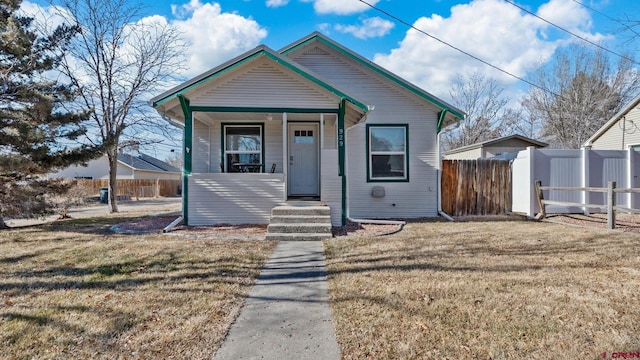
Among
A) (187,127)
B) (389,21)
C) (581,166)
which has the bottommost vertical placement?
(581,166)

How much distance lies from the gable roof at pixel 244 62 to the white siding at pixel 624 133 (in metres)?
13.4

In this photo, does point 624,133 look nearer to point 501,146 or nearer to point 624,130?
point 624,130

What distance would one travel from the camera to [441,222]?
9102mm

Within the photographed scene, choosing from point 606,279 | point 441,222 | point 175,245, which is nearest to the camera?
point 606,279

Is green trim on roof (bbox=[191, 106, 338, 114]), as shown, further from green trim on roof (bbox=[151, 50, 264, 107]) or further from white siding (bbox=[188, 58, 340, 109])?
green trim on roof (bbox=[151, 50, 264, 107])

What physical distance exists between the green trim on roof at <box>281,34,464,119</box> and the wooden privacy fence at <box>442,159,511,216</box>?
5.62 ft

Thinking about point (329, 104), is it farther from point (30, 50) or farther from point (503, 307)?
point (30, 50)

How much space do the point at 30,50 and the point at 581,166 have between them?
16517mm

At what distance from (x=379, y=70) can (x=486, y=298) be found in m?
8.08

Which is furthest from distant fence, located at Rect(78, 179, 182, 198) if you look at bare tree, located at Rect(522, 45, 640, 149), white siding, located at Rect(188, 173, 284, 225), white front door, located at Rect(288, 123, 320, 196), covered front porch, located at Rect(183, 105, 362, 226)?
bare tree, located at Rect(522, 45, 640, 149)

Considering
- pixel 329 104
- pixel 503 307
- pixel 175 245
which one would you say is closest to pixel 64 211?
pixel 175 245

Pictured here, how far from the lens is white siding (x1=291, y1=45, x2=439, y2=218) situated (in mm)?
10297

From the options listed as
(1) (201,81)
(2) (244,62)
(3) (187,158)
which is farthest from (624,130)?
(3) (187,158)

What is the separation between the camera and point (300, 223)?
7.36 meters
